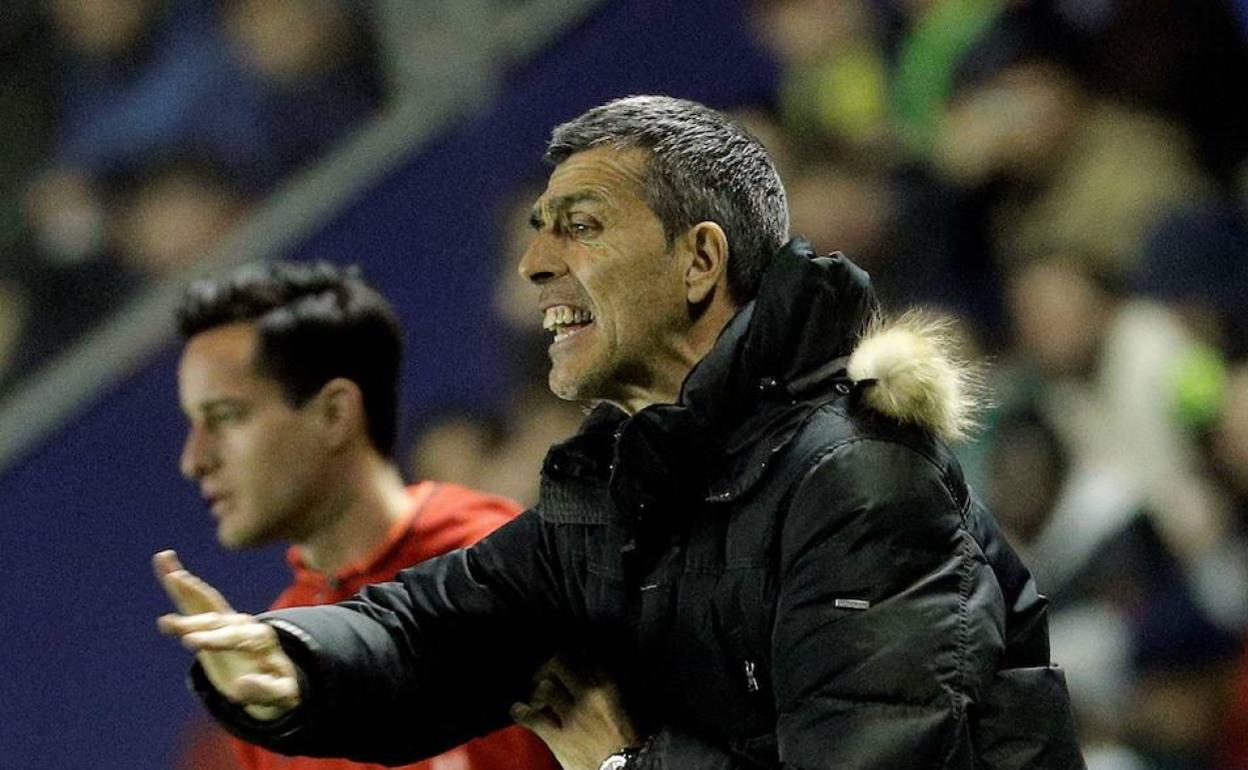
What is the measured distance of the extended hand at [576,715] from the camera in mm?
2291

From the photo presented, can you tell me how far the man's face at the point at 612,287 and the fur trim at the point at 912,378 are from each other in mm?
227

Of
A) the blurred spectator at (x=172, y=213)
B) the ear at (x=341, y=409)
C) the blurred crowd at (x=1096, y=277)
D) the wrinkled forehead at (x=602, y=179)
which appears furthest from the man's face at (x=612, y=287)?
the blurred spectator at (x=172, y=213)

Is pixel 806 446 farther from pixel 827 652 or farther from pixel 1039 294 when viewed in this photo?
pixel 1039 294

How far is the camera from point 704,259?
2.25 m

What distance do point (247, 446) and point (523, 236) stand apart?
1.91 metres

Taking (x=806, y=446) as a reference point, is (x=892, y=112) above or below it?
above

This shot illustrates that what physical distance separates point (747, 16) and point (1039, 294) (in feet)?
3.53

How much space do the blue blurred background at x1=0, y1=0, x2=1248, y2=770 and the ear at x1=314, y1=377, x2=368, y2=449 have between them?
0.88 m

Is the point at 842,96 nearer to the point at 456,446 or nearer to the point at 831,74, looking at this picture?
the point at 831,74

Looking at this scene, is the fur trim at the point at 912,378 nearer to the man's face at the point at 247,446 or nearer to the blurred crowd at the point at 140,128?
the man's face at the point at 247,446

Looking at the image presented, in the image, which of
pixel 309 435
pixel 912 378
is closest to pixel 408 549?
pixel 309 435

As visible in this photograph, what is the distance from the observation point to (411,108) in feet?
17.5

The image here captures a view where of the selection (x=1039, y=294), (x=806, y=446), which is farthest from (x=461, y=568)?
(x=1039, y=294)

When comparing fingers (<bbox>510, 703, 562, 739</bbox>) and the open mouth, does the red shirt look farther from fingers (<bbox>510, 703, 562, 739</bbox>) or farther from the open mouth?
the open mouth
